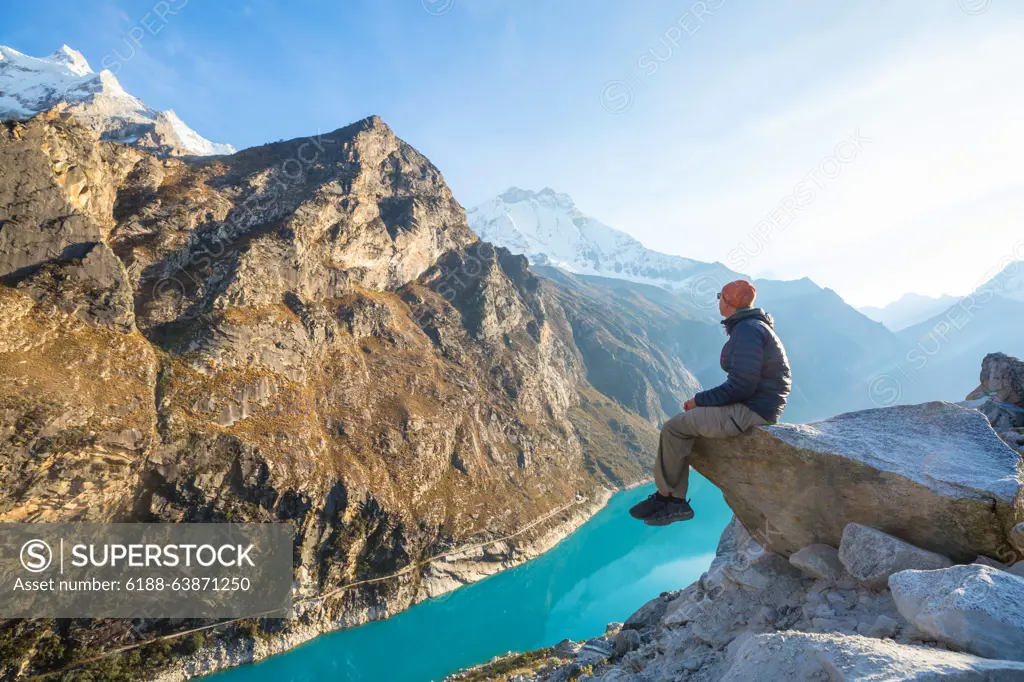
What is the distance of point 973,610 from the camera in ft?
12.5

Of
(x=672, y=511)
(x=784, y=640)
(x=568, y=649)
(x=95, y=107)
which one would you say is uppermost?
(x=95, y=107)

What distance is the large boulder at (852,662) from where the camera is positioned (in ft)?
10.1

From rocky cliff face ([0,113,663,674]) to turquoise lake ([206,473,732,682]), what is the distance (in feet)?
7.90

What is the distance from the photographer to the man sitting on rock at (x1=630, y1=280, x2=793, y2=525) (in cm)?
666

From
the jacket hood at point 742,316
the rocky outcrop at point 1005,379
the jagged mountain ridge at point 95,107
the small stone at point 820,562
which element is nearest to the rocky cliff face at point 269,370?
the jacket hood at point 742,316

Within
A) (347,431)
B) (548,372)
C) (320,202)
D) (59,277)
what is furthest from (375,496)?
(548,372)

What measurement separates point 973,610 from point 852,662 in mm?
1237

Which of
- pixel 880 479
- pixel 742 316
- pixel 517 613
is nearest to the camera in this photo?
pixel 880 479

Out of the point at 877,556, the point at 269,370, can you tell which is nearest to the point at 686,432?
the point at 877,556

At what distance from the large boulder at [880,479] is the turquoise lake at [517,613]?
4172 centimetres

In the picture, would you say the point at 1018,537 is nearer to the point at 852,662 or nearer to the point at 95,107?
the point at 852,662

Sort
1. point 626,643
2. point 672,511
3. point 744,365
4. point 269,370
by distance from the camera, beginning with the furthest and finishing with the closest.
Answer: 1. point 269,370
2. point 626,643
3. point 672,511
4. point 744,365

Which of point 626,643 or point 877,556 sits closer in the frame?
point 877,556

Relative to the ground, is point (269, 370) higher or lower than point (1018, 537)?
higher
